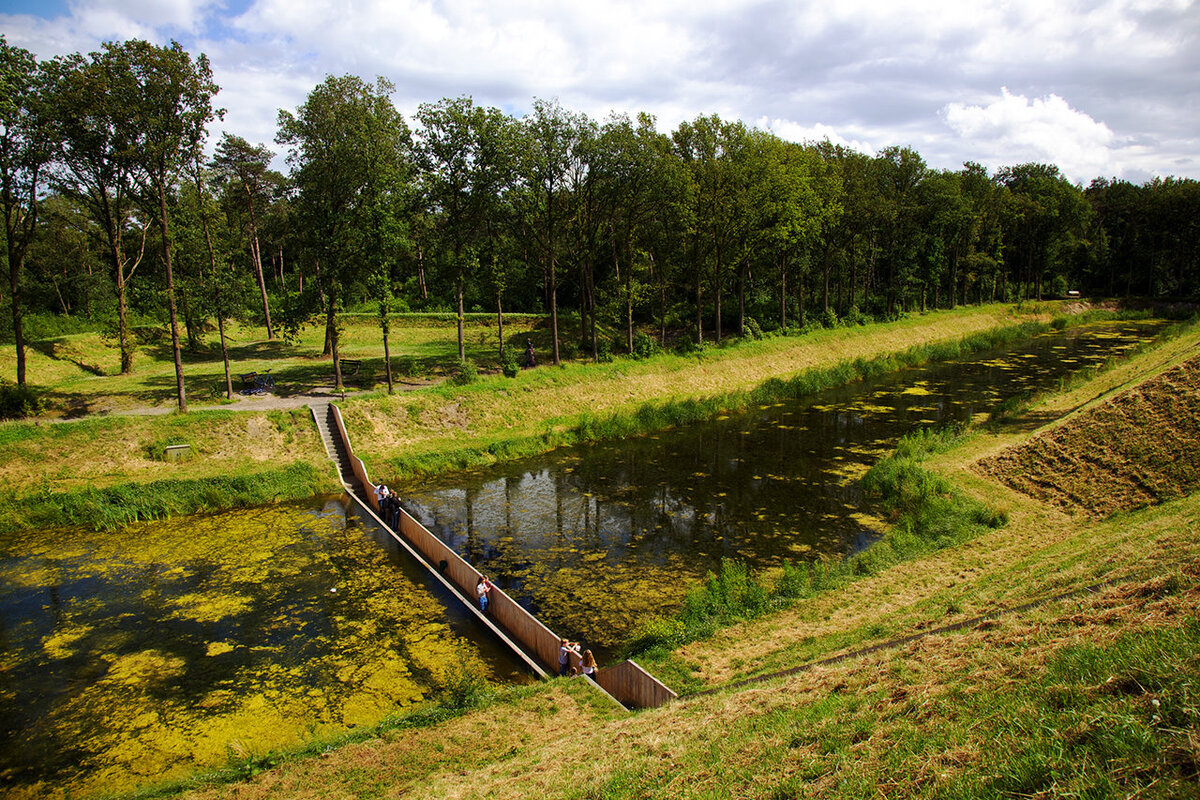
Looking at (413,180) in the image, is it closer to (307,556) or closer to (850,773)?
(307,556)

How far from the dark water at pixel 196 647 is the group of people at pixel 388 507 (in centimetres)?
91

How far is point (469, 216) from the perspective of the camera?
3906 cm

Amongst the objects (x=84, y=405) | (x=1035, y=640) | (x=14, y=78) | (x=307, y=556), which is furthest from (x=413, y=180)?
(x=1035, y=640)

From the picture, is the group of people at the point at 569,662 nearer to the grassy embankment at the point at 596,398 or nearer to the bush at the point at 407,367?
the grassy embankment at the point at 596,398

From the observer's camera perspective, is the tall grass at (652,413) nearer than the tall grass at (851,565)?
No

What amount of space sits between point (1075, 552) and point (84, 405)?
41914 millimetres

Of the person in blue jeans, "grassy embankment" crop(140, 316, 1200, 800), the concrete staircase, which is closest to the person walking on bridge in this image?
"grassy embankment" crop(140, 316, 1200, 800)

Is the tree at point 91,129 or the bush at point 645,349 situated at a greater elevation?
the tree at point 91,129

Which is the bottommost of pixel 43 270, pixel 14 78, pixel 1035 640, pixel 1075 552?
pixel 1075 552

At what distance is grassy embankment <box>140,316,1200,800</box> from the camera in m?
6.50

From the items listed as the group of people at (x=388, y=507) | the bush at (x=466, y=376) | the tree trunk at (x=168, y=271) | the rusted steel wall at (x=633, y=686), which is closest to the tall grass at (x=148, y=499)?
the group of people at (x=388, y=507)

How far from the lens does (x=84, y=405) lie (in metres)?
32.9

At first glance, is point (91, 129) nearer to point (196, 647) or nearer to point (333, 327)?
point (333, 327)

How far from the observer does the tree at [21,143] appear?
88.6ft
